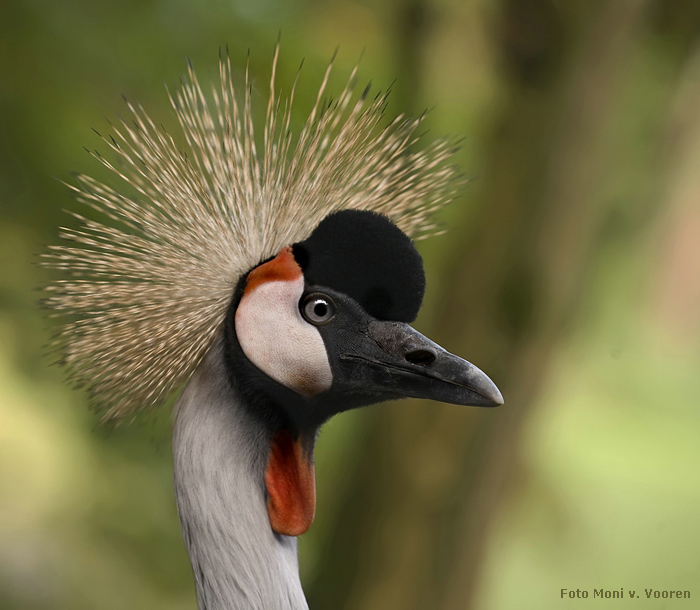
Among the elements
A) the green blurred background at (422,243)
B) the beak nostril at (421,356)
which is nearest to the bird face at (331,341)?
the beak nostril at (421,356)

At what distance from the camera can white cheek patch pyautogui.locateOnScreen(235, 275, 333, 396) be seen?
818 millimetres

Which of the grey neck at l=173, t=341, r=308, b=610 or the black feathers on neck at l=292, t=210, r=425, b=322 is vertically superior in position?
the black feathers on neck at l=292, t=210, r=425, b=322

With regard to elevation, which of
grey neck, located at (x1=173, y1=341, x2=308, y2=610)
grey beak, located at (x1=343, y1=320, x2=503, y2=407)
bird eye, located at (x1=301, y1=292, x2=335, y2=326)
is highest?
bird eye, located at (x1=301, y1=292, x2=335, y2=326)

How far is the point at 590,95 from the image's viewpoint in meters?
1.57

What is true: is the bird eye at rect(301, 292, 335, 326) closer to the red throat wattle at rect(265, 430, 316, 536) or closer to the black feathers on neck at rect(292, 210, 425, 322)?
the black feathers on neck at rect(292, 210, 425, 322)

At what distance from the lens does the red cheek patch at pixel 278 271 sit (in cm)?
82

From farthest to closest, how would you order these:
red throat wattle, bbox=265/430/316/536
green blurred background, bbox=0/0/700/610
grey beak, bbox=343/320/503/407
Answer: green blurred background, bbox=0/0/700/610, red throat wattle, bbox=265/430/316/536, grey beak, bbox=343/320/503/407

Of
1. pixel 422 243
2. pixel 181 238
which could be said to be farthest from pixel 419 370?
pixel 422 243

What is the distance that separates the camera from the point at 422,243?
1800mm

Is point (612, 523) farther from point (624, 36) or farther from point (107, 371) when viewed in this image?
point (107, 371)

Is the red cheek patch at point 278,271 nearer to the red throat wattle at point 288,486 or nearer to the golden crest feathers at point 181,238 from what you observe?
the golden crest feathers at point 181,238

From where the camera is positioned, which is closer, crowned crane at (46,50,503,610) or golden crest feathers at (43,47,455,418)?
crowned crane at (46,50,503,610)

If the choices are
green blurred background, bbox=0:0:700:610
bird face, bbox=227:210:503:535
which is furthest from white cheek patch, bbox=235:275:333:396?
green blurred background, bbox=0:0:700:610

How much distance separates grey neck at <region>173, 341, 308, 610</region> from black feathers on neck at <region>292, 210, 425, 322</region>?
7.8 inches
